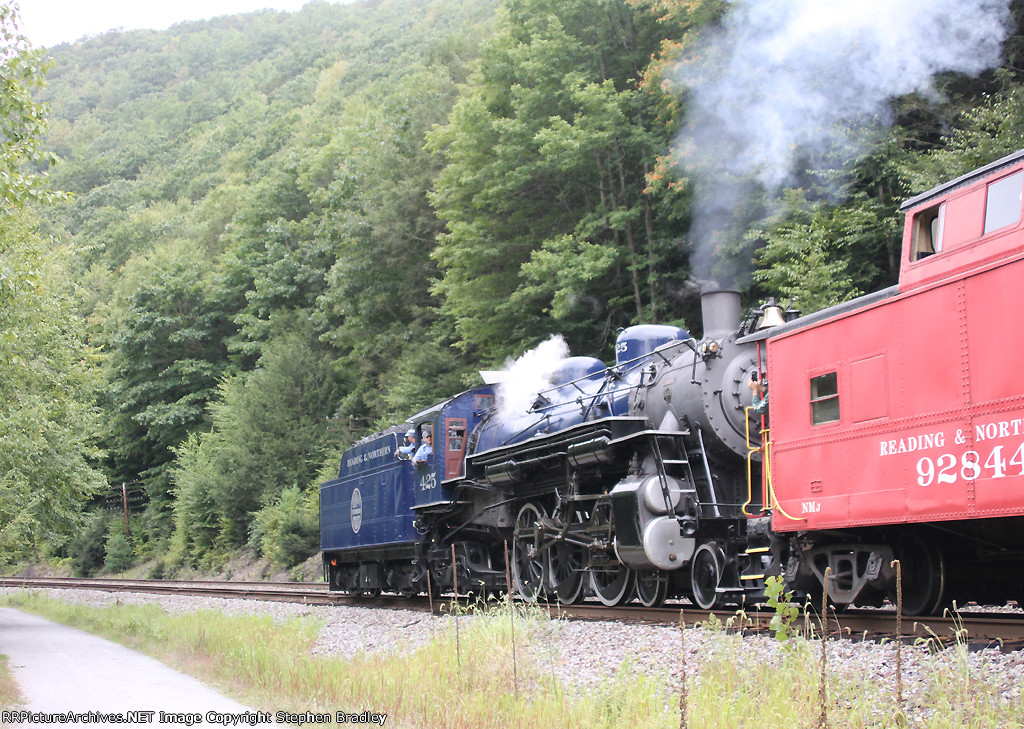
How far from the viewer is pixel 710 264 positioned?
21.1 metres

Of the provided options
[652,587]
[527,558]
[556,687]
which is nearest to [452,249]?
[527,558]

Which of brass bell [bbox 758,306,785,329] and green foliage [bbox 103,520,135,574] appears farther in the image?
green foliage [bbox 103,520,135,574]

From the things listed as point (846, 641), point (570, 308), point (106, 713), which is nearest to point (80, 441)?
point (570, 308)

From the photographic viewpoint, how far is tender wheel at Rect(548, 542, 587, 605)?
1362 cm

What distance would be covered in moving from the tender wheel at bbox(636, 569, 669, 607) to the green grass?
6.24 feet

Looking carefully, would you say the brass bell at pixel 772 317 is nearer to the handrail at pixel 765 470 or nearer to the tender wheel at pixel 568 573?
the handrail at pixel 765 470

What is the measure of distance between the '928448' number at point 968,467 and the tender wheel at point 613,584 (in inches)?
211

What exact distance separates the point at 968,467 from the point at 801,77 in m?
12.1

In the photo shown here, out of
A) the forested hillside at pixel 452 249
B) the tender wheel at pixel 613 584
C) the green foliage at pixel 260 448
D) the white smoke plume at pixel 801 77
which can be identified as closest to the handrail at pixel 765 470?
the tender wheel at pixel 613 584

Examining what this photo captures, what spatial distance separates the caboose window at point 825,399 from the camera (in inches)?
353

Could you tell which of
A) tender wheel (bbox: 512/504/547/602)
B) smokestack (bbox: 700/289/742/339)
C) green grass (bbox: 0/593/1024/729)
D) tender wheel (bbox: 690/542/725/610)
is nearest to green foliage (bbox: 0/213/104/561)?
tender wheel (bbox: 512/504/547/602)

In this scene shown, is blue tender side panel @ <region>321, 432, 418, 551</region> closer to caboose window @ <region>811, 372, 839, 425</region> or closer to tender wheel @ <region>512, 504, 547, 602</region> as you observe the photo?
tender wheel @ <region>512, 504, 547, 602</region>

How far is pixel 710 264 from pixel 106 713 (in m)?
16.3

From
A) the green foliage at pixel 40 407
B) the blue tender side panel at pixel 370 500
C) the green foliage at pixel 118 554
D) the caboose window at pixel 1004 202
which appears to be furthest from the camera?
the green foliage at pixel 118 554
